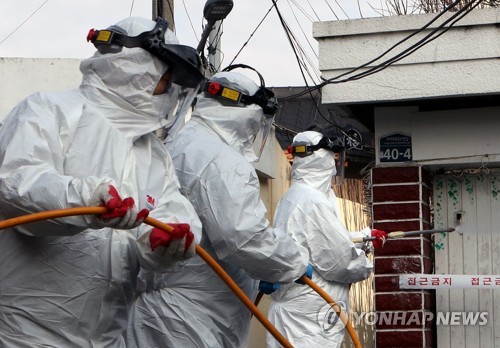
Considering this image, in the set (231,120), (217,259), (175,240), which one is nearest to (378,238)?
(231,120)

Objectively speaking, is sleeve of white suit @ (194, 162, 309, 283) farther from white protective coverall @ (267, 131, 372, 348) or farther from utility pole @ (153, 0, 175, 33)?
utility pole @ (153, 0, 175, 33)

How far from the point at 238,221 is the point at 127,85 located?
1056 millimetres

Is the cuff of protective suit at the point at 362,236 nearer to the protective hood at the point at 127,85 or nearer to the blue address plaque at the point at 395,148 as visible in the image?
the blue address plaque at the point at 395,148

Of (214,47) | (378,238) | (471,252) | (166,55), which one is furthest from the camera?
(214,47)

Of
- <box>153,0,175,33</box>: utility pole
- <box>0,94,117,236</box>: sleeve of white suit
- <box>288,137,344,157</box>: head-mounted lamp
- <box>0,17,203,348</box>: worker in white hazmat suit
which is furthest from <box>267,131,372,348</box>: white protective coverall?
<box>0,94,117,236</box>: sleeve of white suit

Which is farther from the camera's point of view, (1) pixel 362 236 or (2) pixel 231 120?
(1) pixel 362 236

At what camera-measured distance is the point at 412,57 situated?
30.8 ft

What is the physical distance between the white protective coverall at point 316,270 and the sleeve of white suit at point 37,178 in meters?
4.64

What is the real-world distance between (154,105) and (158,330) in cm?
131

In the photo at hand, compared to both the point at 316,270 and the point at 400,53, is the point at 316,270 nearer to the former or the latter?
the point at 316,270

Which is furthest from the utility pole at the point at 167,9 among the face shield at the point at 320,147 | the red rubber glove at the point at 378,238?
the red rubber glove at the point at 378,238

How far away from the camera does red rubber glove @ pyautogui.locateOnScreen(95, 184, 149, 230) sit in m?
3.73

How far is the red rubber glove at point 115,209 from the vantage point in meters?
3.73

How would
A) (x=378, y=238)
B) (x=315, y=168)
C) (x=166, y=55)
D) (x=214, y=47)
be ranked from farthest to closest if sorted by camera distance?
(x=214, y=47) < (x=315, y=168) < (x=378, y=238) < (x=166, y=55)
